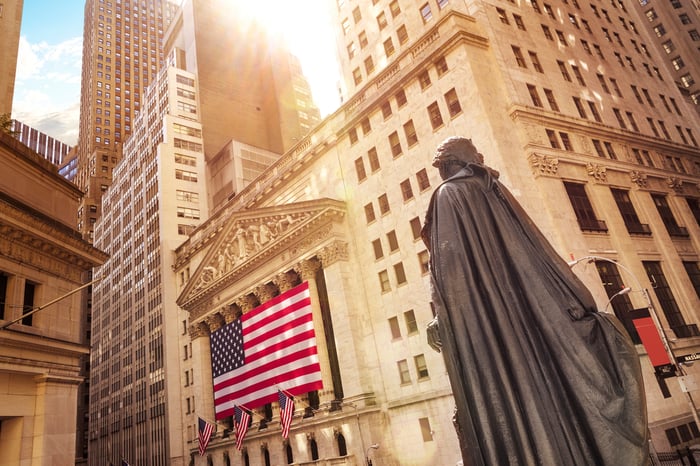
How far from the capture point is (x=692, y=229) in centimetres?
3950

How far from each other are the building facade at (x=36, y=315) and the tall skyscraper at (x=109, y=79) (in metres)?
90.0

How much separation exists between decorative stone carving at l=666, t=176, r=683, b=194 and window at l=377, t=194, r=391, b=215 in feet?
79.4

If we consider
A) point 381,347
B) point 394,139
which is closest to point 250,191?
point 394,139

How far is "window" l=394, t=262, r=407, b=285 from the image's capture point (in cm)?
3600

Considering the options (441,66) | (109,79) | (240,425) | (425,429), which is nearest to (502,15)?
(441,66)

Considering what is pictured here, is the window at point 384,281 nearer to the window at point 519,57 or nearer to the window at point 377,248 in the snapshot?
the window at point 377,248

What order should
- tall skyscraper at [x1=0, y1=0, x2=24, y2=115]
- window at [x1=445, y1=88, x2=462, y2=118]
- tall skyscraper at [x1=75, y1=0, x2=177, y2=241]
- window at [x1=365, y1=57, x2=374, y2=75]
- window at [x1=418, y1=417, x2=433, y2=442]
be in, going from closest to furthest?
tall skyscraper at [x1=0, y1=0, x2=24, y2=115] → window at [x1=418, y1=417, x2=433, y2=442] → window at [x1=445, y1=88, x2=462, y2=118] → window at [x1=365, y1=57, x2=374, y2=75] → tall skyscraper at [x1=75, y1=0, x2=177, y2=241]

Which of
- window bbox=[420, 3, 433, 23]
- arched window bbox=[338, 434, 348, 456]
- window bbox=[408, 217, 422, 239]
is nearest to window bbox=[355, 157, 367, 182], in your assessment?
window bbox=[408, 217, 422, 239]

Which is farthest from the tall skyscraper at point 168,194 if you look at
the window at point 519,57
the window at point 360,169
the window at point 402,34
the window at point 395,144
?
the window at point 519,57

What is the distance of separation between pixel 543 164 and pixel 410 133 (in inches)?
414

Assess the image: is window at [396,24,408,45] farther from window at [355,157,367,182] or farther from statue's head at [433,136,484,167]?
statue's head at [433,136,484,167]

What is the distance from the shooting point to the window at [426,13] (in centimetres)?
4163

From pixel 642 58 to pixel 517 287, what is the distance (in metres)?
56.8

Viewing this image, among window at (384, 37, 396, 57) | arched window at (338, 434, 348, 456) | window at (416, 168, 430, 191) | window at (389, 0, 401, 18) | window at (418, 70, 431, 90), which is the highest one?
window at (389, 0, 401, 18)
